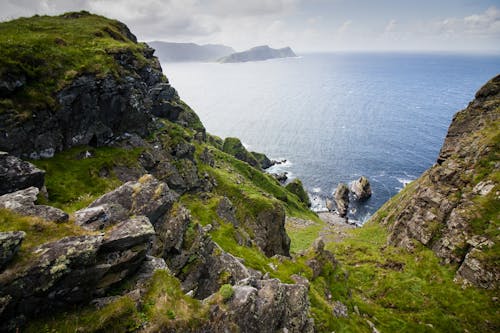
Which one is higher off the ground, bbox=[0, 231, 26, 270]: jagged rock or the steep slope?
bbox=[0, 231, 26, 270]: jagged rock

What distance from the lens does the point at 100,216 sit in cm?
1363

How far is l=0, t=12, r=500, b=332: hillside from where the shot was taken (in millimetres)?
11000

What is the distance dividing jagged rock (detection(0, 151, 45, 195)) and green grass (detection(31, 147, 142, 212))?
11.1ft

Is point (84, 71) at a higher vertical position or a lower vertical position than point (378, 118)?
higher

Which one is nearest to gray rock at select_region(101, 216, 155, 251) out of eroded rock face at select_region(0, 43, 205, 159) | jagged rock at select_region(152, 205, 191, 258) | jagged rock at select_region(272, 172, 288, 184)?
jagged rock at select_region(152, 205, 191, 258)

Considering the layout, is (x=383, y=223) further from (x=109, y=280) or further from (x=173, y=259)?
(x=109, y=280)

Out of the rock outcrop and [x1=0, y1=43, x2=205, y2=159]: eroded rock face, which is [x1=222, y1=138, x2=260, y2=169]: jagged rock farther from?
[x1=0, y1=43, x2=205, y2=159]: eroded rock face

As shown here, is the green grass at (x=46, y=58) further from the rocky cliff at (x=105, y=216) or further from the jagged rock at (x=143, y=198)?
the jagged rock at (x=143, y=198)

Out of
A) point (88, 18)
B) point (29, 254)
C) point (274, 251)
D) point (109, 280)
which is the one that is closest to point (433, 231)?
point (274, 251)

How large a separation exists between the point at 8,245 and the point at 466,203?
52499 millimetres

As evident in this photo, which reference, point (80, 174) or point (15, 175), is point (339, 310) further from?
point (80, 174)

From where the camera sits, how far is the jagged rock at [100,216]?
42.7 ft

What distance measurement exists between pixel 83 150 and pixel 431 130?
181906 mm

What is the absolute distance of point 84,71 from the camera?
Result: 2769 centimetres
